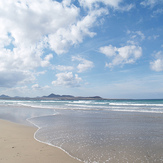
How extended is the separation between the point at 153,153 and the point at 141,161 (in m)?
0.97

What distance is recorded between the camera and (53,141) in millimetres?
6656

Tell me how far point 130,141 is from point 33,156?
4214 mm

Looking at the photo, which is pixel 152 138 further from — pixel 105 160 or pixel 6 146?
pixel 6 146

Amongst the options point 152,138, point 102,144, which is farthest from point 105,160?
point 152,138

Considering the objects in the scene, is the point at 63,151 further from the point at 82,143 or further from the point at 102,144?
the point at 102,144

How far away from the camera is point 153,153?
5141 millimetres

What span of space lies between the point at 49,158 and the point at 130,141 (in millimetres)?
3774

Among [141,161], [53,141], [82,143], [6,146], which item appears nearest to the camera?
[141,161]

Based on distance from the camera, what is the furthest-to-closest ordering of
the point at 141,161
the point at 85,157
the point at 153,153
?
Answer: 1. the point at 153,153
2. the point at 85,157
3. the point at 141,161

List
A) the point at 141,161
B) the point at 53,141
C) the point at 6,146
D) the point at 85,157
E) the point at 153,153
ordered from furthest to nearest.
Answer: the point at 53,141 → the point at 6,146 → the point at 153,153 → the point at 85,157 → the point at 141,161

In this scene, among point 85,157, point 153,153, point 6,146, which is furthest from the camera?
point 6,146

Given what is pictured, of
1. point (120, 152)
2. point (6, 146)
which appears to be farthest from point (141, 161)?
point (6, 146)

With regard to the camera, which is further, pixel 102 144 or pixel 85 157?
pixel 102 144

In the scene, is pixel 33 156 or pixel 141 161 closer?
pixel 141 161
